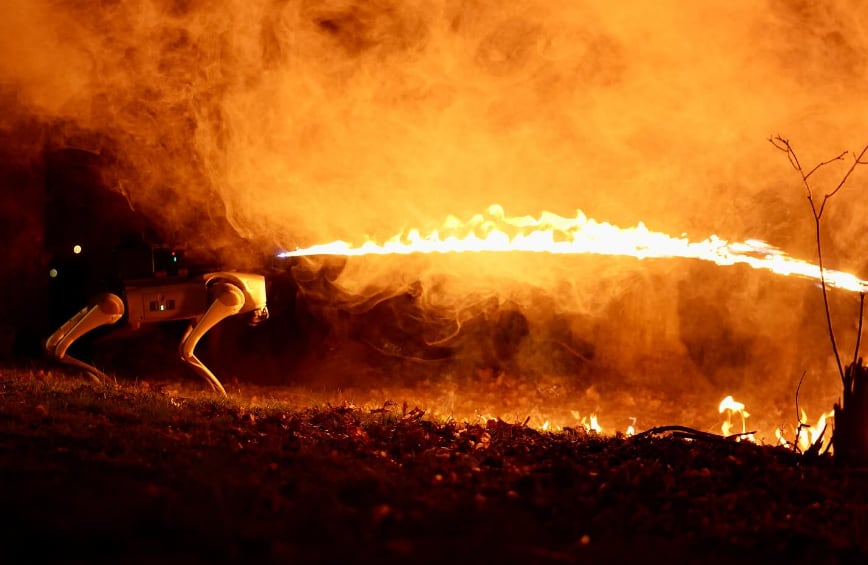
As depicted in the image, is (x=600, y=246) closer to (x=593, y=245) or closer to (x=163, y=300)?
(x=593, y=245)

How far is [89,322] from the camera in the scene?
9641 mm

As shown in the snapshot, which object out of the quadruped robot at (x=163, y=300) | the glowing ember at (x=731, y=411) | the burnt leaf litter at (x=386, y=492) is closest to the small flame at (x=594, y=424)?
the glowing ember at (x=731, y=411)

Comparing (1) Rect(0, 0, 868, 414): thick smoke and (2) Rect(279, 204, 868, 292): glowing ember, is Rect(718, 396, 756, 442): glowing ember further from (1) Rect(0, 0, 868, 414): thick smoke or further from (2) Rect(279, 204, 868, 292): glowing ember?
(2) Rect(279, 204, 868, 292): glowing ember

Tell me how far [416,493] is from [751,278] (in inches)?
343

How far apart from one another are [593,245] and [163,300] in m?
6.03

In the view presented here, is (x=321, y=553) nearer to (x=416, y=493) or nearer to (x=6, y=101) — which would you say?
(x=416, y=493)

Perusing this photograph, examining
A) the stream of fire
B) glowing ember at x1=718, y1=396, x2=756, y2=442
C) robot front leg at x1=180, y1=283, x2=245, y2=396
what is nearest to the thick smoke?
the stream of fire

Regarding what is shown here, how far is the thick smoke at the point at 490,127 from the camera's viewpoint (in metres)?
12.2

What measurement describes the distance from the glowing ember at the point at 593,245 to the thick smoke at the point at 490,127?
0.41m

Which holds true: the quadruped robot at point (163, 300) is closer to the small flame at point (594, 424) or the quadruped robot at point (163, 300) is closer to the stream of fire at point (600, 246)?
the stream of fire at point (600, 246)

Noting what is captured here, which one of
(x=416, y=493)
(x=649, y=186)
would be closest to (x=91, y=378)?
(x=416, y=493)

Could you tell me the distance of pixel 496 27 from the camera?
1281 cm

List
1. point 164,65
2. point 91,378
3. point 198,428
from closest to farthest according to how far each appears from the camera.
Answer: point 198,428
point 91,378
point 164,65

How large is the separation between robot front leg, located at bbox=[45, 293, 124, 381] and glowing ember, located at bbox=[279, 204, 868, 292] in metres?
2.61
